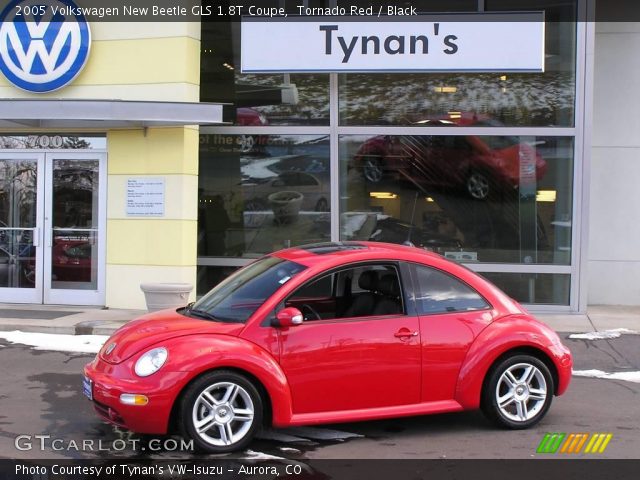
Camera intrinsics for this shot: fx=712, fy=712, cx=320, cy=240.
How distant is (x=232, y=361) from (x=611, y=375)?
4945 millimetres

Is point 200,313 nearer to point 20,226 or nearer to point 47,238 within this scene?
point 47,238

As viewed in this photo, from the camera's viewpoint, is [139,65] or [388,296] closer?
[388,296]

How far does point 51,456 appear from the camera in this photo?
17.0 ft

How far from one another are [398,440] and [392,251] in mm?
1528

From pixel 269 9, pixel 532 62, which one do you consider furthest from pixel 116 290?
pixel 532 62

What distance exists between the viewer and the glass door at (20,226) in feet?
39.5

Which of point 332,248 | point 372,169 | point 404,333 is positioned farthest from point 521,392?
point 372,169

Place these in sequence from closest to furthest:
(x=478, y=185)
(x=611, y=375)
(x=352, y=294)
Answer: (x=352, y=294) → (x=611, y=375) → (x=478, y=185)

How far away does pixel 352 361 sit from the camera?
540 cm

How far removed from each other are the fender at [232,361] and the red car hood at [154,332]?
8 centimetres

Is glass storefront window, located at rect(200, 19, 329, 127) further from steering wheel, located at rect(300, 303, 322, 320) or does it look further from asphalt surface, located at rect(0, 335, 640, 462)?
steering wheel, located at rect(300, 303, 322, 320)

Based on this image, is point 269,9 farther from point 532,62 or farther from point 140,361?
point 140,361

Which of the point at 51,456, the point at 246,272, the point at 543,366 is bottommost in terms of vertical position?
the point at 51,456

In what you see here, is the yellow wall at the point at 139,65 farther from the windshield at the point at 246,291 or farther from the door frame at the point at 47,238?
the windshield at the point at 246,291
